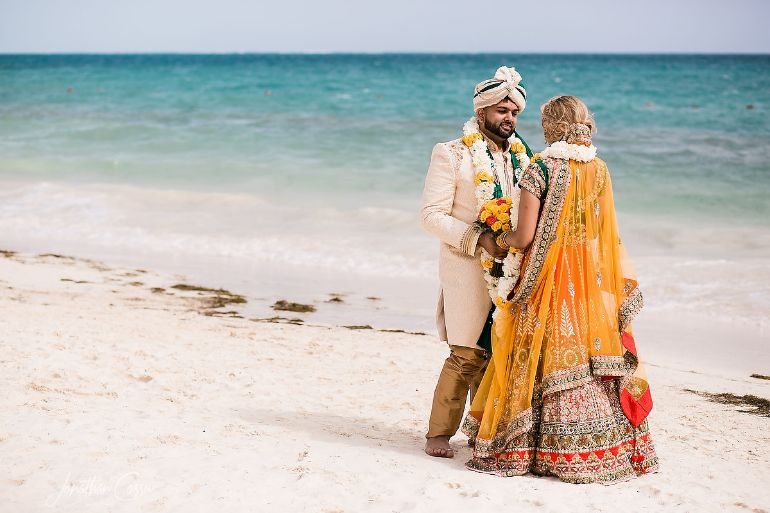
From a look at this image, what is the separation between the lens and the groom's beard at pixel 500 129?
4277 millimetres

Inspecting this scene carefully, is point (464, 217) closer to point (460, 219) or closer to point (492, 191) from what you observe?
point (460, 219)

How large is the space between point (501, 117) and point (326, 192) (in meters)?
12.3

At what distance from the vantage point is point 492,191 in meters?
4.21

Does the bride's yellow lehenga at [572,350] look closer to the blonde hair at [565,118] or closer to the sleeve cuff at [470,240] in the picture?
the blonde hair at [565,118]

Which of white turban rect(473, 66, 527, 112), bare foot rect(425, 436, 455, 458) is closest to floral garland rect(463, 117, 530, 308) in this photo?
white turban rect(473, 66, 527, 112)

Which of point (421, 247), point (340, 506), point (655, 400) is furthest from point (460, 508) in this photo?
point (421, 247)

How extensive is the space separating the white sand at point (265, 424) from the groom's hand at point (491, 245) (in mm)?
1032

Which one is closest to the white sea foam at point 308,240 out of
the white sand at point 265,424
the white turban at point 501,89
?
the white sand at point 265,424

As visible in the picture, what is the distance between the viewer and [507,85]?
162 inches

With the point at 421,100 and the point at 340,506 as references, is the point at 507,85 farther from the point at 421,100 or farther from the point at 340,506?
the point at 421,100

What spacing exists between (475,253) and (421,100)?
3364 centimetres

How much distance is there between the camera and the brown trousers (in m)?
4.38

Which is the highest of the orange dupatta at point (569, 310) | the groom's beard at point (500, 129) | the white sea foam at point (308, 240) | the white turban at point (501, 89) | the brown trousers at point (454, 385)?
the white turban at point (501, 89)

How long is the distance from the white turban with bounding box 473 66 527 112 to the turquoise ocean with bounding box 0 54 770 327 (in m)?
4.17
